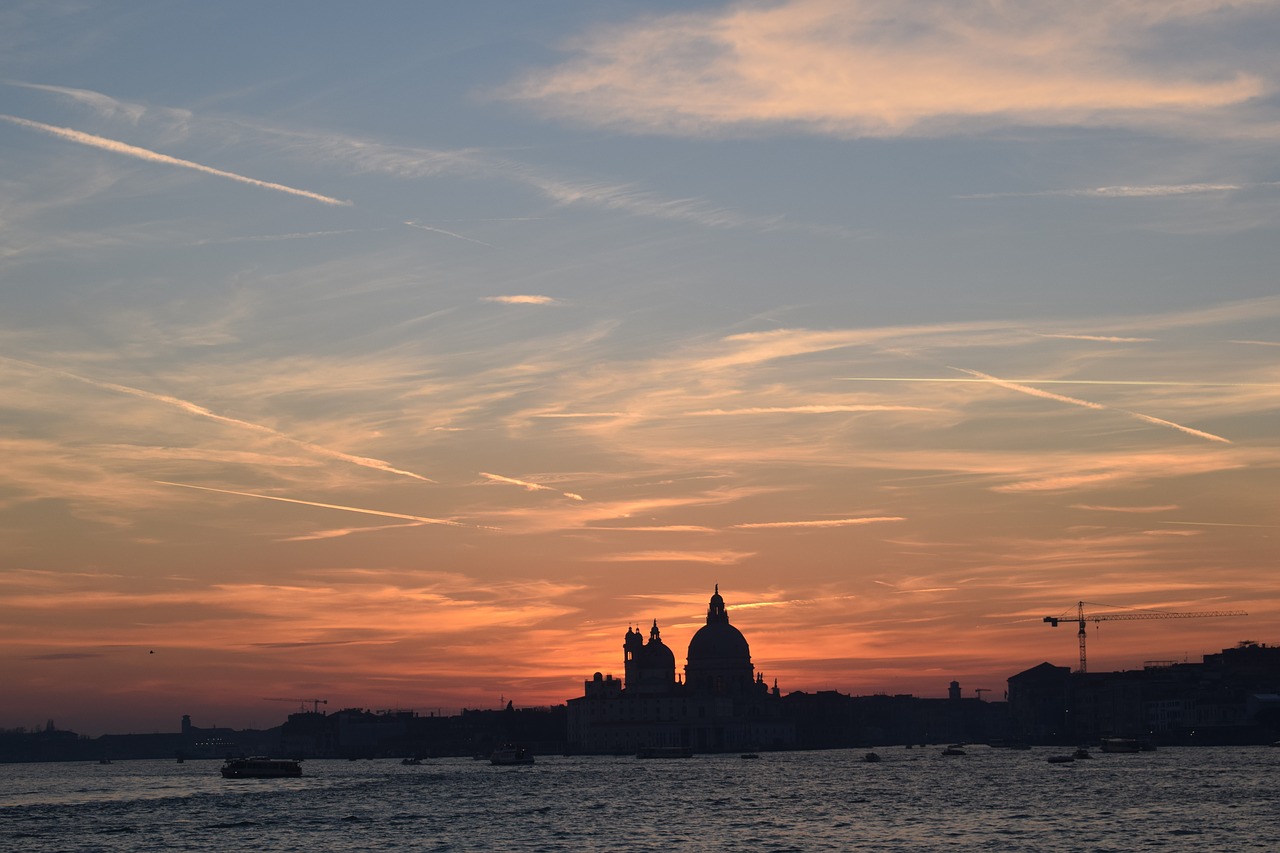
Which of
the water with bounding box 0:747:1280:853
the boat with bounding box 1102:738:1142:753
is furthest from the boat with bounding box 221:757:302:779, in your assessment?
the boat with bounding box 1102:738:1142:753

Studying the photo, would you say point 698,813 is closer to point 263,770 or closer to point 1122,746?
point 263,770

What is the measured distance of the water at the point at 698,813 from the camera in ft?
244

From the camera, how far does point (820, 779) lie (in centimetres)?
14138

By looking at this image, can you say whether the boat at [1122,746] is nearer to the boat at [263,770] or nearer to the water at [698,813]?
the water at [698,813]

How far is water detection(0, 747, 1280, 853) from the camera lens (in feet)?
244

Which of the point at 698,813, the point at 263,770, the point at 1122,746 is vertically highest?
the point at 1122,746

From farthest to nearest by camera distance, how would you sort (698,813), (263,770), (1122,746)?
(1122,746)
(263,770)
(698,813)

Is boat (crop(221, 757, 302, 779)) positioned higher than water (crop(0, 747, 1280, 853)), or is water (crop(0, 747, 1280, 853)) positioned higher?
boat (crop(221, 757, 302, 779))

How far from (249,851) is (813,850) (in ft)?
79.5

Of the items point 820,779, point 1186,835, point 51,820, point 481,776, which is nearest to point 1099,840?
point 1186,835

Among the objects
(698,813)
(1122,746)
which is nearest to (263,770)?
(698,813)

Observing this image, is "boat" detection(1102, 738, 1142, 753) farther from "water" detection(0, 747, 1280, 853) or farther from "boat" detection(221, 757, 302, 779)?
"boat" detection(221, 757, 302, 779)

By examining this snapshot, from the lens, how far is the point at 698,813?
94.3m

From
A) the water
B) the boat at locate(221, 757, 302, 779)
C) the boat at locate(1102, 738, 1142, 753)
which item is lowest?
the water
